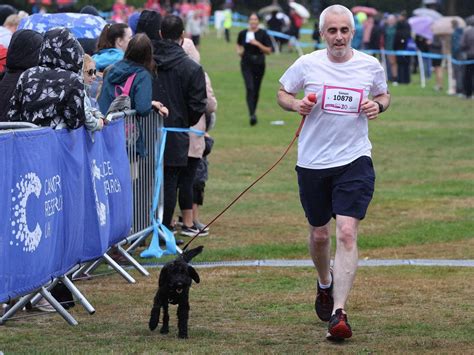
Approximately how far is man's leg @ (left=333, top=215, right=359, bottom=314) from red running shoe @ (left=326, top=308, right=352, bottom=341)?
0.56 feet

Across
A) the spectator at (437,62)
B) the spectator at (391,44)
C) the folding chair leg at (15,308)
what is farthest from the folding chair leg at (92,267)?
the spectator at (391,44)

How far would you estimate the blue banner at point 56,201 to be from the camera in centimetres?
691

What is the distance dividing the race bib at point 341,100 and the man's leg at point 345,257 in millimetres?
698

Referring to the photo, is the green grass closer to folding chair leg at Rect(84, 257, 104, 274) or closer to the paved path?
the paved path

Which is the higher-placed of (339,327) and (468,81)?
(339,327)

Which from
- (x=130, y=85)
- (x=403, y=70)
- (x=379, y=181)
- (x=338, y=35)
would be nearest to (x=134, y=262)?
(x=130, y=85)

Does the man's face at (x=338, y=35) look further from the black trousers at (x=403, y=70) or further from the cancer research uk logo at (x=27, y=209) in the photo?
the black trousers at (x=403, y=70)

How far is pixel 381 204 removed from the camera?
1545cm

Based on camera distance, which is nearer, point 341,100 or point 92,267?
point 341,100

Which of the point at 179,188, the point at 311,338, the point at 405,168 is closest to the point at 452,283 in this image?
the point at 311,338

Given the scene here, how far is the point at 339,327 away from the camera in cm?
743

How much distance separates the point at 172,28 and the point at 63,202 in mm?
4332

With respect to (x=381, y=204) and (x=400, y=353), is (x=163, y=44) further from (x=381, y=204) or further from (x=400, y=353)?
(x=400, y=353)

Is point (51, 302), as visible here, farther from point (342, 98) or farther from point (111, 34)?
point (111, 34)
